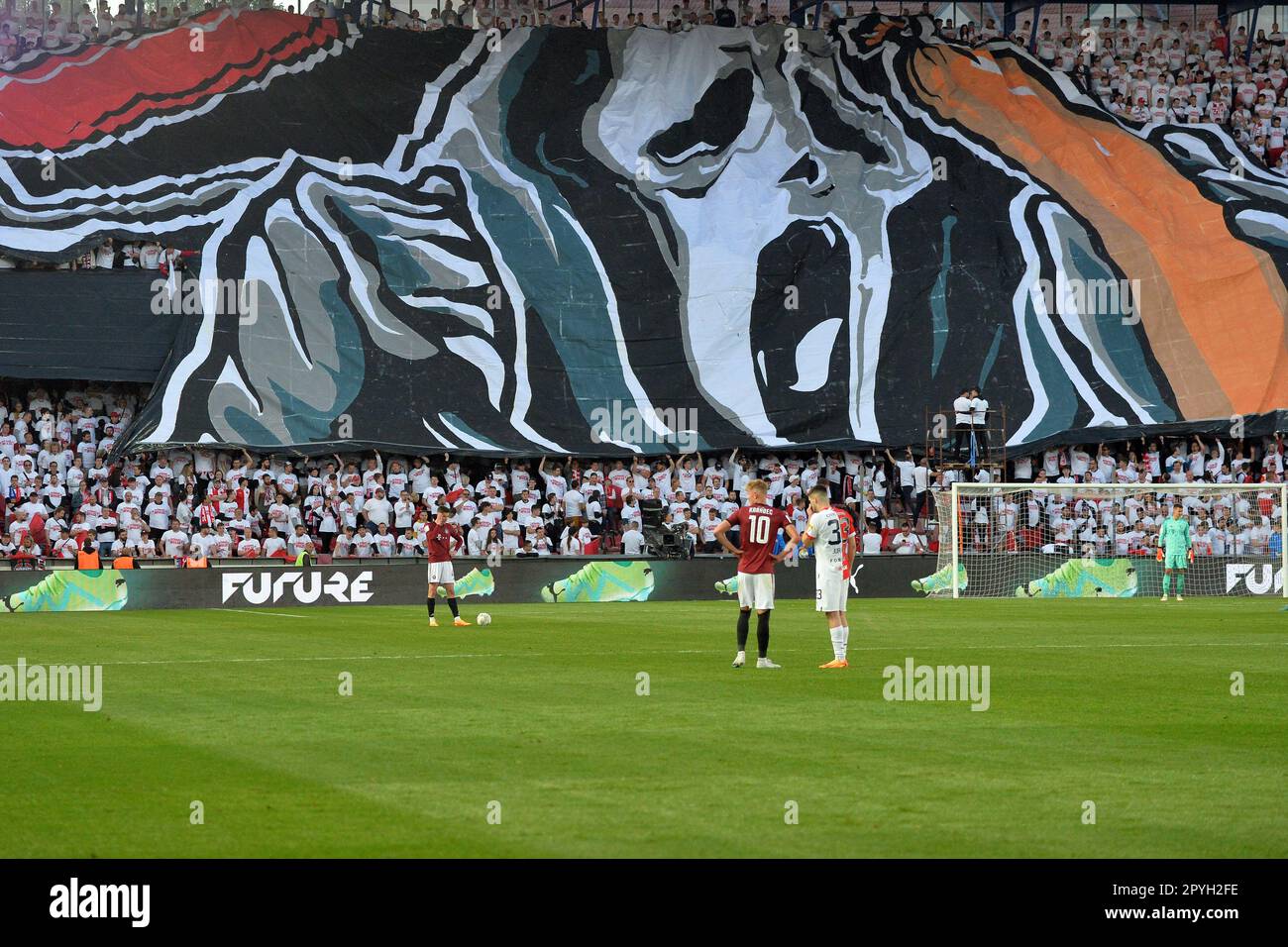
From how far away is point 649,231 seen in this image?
47.8m

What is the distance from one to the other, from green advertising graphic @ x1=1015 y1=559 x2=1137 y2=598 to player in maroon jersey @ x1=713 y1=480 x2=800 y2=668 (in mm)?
21429

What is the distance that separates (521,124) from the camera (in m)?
48.8

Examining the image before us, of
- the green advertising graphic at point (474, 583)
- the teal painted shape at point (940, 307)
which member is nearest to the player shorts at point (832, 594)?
the green advertising graphic at point (474, 583)

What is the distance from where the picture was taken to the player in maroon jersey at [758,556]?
19000 mm

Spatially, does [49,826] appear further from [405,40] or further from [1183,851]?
[405,40]

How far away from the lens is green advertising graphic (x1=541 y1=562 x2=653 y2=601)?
36.9m

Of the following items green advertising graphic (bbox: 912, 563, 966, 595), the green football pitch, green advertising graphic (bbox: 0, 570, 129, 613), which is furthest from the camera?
green advertising graphic (bbox: 912, 563, 966, 595)

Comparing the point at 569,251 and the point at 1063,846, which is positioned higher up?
the point at 569,251

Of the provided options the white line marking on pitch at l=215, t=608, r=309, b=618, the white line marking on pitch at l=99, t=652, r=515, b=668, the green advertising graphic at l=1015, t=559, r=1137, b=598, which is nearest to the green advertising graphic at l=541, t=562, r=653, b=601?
the white line marking on pitch at l=215, t=608, r=309, b=618

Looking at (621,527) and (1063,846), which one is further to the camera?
(621,527)

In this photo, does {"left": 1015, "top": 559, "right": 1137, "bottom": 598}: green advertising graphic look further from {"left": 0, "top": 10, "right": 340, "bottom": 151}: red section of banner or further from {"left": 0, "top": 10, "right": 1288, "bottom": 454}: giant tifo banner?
{"left": 0, "top": 10, "right": 340, "bottom": 151}: red section of banner

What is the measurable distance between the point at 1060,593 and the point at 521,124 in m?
21.9

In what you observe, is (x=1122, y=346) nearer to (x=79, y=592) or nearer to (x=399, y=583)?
(x=399, y=583)
